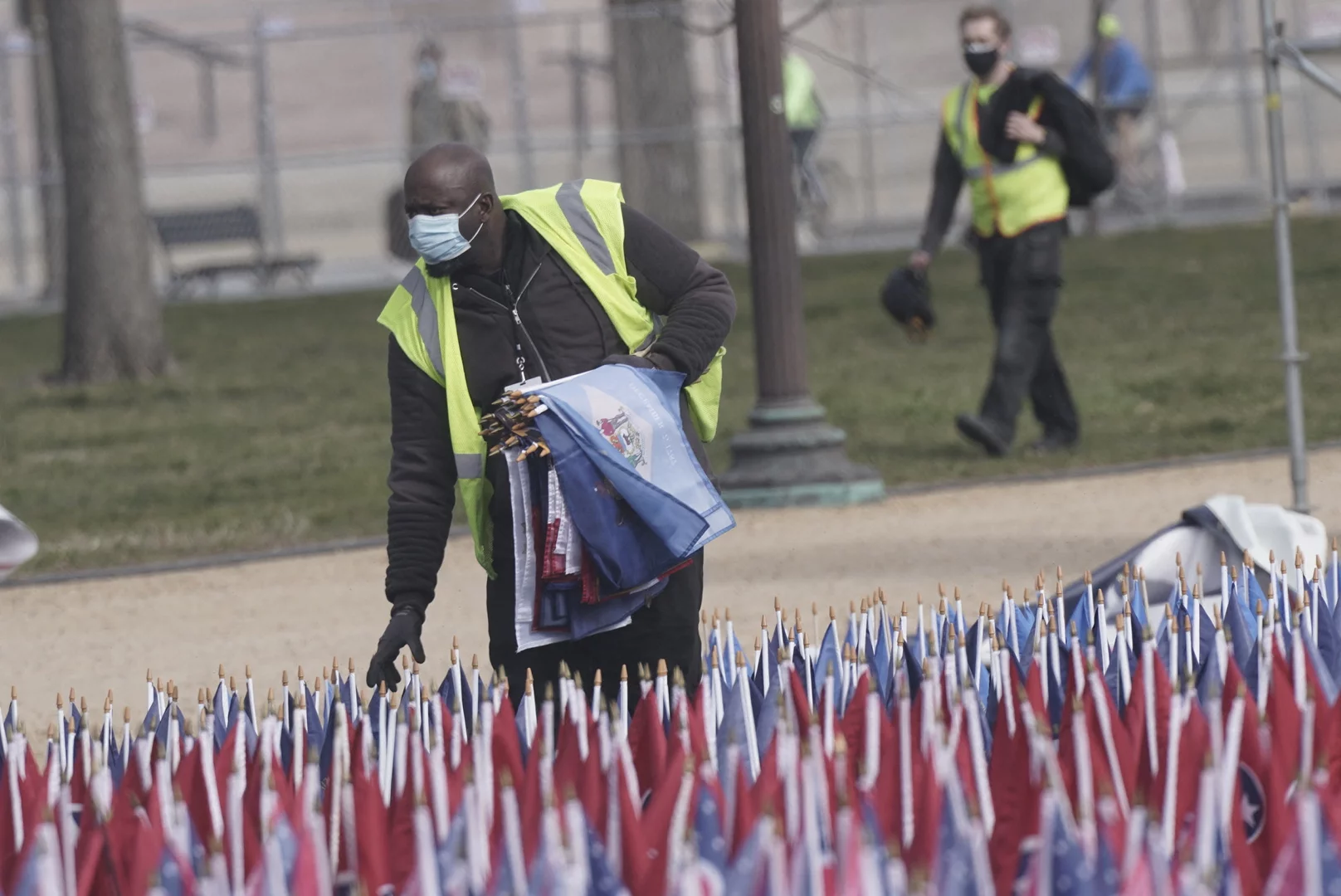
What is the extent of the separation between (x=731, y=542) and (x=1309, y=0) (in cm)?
1664

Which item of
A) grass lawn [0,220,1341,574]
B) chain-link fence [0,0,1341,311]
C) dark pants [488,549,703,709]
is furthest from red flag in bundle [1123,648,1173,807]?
chain-link fence [0,0,1341,311]

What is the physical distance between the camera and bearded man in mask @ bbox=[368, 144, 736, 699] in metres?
4.45

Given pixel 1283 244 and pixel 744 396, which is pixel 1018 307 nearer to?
pixel 1283 244

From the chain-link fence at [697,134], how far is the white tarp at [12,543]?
445 inches

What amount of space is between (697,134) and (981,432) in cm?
978

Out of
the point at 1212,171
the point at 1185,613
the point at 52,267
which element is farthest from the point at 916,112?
the point at 1185,613

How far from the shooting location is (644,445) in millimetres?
4344

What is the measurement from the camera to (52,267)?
19797 mm

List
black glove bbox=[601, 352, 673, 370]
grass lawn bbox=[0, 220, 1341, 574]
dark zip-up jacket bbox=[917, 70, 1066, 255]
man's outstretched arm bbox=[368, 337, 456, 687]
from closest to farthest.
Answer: black glove bbox=[601, 352, 673, 370], man's outstretched arm bbox=[368, 337, 456, 687], dark zip-up jacket bbox=[917, 70, 1066, 255], grass lawn bbox=[0, 220, 1341, 574]

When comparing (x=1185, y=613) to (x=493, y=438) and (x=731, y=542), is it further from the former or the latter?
(x=731, y=542)

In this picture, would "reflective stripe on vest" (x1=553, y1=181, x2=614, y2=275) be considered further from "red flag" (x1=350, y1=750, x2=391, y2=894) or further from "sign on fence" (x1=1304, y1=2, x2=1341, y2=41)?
"sign on fence" (x1=1304, y1=2, x2=1341, y2=41)

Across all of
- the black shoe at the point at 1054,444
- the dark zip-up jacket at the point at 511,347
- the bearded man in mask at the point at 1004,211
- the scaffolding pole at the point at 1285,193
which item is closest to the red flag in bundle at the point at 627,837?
the dark zip-up jacket at the point at 511,347

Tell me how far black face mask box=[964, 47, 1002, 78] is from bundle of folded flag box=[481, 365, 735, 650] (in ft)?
17.1

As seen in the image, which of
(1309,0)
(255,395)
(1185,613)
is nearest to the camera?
(1185,613)
